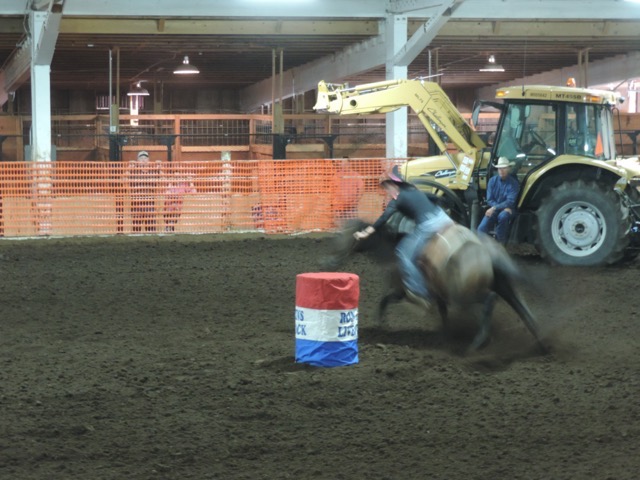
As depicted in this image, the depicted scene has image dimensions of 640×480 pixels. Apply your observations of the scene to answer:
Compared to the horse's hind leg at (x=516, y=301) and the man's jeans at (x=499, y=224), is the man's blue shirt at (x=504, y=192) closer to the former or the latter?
the man's jeans at (x=499, y=224)

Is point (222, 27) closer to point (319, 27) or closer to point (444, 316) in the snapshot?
point (319, 27)

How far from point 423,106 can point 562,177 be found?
2.73 meters

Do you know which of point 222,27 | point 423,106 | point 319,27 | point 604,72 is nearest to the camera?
point 423,106

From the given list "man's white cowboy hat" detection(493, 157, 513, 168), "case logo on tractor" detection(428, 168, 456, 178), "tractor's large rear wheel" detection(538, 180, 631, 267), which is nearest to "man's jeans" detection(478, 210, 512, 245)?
"tractor's large rear wheel" detection(538, 180, 631, 267)

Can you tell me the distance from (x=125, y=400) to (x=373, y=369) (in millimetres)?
2048

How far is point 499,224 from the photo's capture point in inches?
571

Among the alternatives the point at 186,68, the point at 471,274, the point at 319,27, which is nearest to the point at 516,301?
the point at 471,274

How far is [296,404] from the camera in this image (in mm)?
7129

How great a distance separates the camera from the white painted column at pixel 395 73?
22.4 meters

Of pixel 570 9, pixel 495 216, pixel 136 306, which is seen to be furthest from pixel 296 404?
pixel 570 9

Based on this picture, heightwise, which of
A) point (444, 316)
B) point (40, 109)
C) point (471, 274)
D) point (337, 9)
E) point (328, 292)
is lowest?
point (444, 316)

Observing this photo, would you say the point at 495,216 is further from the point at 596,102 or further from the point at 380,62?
the point at 380,62

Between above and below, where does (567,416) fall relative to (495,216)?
below

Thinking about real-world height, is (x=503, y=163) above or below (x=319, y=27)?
below
